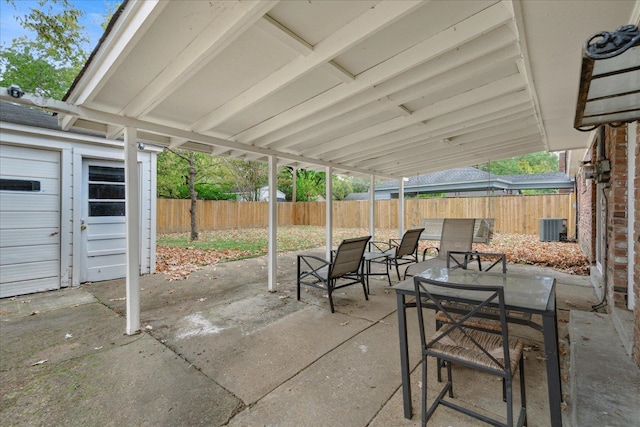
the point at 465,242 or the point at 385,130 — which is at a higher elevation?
the point at 385,130

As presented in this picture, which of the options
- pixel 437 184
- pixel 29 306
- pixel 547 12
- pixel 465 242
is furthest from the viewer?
pixel 437 184

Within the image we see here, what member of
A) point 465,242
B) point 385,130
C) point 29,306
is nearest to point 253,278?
point 29,306

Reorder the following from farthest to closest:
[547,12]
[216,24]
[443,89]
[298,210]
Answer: [298,210] < [443,89] < [216,24] < [547,12]

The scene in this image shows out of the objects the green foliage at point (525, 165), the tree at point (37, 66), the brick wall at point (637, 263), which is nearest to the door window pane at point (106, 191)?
the brick wall at point (637, 263)

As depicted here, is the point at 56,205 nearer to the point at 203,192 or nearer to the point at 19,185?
the point at 19,185

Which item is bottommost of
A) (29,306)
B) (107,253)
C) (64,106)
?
(29,306)

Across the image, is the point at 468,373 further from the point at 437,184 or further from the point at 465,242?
the point at 437,184

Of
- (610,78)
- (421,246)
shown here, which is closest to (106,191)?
(610,78)

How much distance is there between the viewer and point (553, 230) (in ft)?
33.3

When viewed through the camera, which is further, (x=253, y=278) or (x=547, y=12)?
(x=253, y=278)

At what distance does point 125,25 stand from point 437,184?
17345 millimetres

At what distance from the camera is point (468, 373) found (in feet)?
7.86

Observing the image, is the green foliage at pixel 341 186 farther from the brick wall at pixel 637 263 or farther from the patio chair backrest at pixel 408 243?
the brick wall at pixel 637 263

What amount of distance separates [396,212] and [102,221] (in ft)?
43.4
